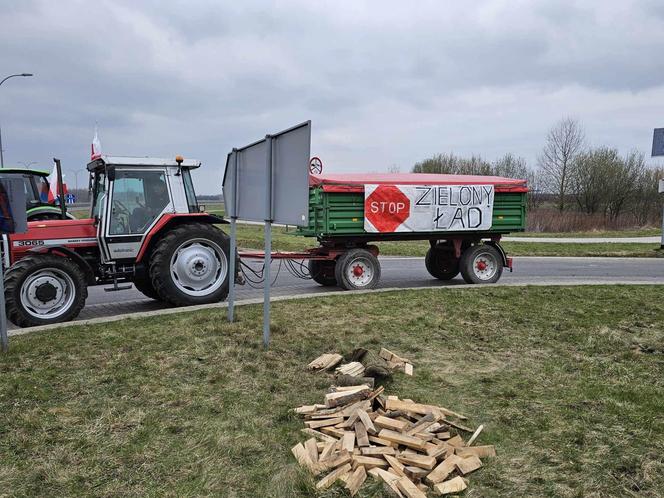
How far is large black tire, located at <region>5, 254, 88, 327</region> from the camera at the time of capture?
7.11m

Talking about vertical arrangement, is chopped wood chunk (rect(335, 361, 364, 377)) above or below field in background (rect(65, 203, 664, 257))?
below

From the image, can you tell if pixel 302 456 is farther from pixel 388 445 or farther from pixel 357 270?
pixel 357 270

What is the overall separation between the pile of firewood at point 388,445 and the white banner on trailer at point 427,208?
6.37 metres

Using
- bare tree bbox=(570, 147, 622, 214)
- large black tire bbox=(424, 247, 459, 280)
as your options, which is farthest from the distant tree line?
large black tire bbox=(424, 247, 459, 280)

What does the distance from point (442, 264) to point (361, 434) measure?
9088 mm

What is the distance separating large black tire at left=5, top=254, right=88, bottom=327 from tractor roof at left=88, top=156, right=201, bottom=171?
1.52 meters

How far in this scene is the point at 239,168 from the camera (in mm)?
6785

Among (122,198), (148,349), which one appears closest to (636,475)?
(148,349)

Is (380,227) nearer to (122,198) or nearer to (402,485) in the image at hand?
(122,198)

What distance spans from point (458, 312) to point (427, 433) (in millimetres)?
4568

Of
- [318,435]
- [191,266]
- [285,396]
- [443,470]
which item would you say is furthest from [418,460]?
[191,266]

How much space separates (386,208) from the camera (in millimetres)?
10562

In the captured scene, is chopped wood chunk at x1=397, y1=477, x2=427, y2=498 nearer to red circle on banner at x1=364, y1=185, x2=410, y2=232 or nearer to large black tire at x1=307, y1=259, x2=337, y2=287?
red circle on banner at x1=364, y1=185, x2=410, y2=232

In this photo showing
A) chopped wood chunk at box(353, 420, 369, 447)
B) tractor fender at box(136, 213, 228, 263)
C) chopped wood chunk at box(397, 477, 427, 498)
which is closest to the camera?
chopped wood chunk at box(397, 477, 427, 498)
